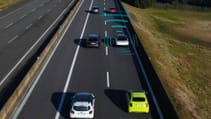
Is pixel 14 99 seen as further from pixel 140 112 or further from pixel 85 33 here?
pixel 85 33

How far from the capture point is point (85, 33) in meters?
58.7

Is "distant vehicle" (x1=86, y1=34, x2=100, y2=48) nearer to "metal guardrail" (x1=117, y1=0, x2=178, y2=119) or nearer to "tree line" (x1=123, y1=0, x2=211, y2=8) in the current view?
"metal guardrail" (x1=117, y1=0, x2=178, y2=119)

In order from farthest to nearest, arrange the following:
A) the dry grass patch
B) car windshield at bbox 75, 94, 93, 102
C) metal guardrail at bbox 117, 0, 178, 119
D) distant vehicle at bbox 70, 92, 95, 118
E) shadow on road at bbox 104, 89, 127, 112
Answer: the dry grass patch < shadow on road at bbox 104, 89, 127, 112 < metal guardrail at bbox 117, 0, 178, 119 < car windshield at bbox 75, 94, 93, 102 < distant vehicle at bbox 70, 92, 95, 118

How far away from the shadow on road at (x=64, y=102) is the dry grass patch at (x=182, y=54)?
10.3 m

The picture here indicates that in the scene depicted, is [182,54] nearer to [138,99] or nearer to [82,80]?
[82,80]

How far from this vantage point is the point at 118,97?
1330 inches

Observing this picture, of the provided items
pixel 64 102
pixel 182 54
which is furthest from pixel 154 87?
pixel 182 54

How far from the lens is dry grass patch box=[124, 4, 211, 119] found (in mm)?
40938

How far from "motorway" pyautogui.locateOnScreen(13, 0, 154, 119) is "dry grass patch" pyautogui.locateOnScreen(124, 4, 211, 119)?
18.0ft

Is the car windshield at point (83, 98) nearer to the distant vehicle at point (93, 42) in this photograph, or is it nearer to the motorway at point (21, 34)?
the motorway at point (21, 34)

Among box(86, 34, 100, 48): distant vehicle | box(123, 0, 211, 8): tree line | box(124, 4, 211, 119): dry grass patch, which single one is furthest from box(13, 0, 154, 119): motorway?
box(123, 0, 211, 8): tree line

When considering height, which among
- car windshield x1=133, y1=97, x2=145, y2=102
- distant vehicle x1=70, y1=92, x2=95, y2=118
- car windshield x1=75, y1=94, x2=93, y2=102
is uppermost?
car windshield x1=75, y1=94, x2=93, y2=102

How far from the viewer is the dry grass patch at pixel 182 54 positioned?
1612 inches

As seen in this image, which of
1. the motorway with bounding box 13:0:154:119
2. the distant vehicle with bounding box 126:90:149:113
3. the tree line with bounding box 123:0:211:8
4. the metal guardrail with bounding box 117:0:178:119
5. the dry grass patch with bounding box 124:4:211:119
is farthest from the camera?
the tree line with bounding box 123:0:211:8
